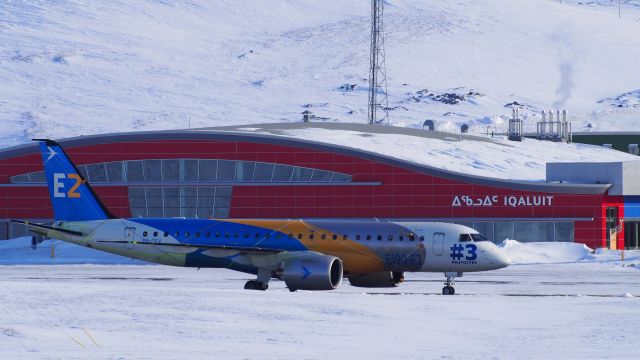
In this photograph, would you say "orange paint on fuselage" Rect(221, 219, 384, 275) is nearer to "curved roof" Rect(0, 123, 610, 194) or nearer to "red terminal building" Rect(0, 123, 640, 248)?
"red terminal building" Rect(0, 123, 640, 248)

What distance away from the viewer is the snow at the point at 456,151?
92125 mm

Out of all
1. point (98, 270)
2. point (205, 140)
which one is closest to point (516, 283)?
point (98, 270)

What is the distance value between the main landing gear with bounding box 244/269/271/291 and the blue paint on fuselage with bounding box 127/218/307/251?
1.14 metres

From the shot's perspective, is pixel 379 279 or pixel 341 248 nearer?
pixel 341 248

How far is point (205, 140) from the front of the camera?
8481cm

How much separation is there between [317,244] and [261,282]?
2.71 m

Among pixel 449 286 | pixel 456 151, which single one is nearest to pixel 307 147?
pixel 456 151

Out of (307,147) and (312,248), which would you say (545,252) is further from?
(312,248)

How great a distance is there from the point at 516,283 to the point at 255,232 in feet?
40.2

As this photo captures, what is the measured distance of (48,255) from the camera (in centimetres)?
7888

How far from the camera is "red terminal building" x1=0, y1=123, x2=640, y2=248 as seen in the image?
3275 inches

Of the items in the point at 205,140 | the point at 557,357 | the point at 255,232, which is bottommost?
the point at 557,357

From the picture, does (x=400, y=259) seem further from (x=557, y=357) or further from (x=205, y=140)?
(x=205, y=140)

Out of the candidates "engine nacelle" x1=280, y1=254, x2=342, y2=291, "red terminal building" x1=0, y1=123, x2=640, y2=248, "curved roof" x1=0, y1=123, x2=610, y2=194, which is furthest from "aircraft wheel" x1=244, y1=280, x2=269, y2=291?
"curved roof" x1=0, y1=123, x2=610, y2=194
